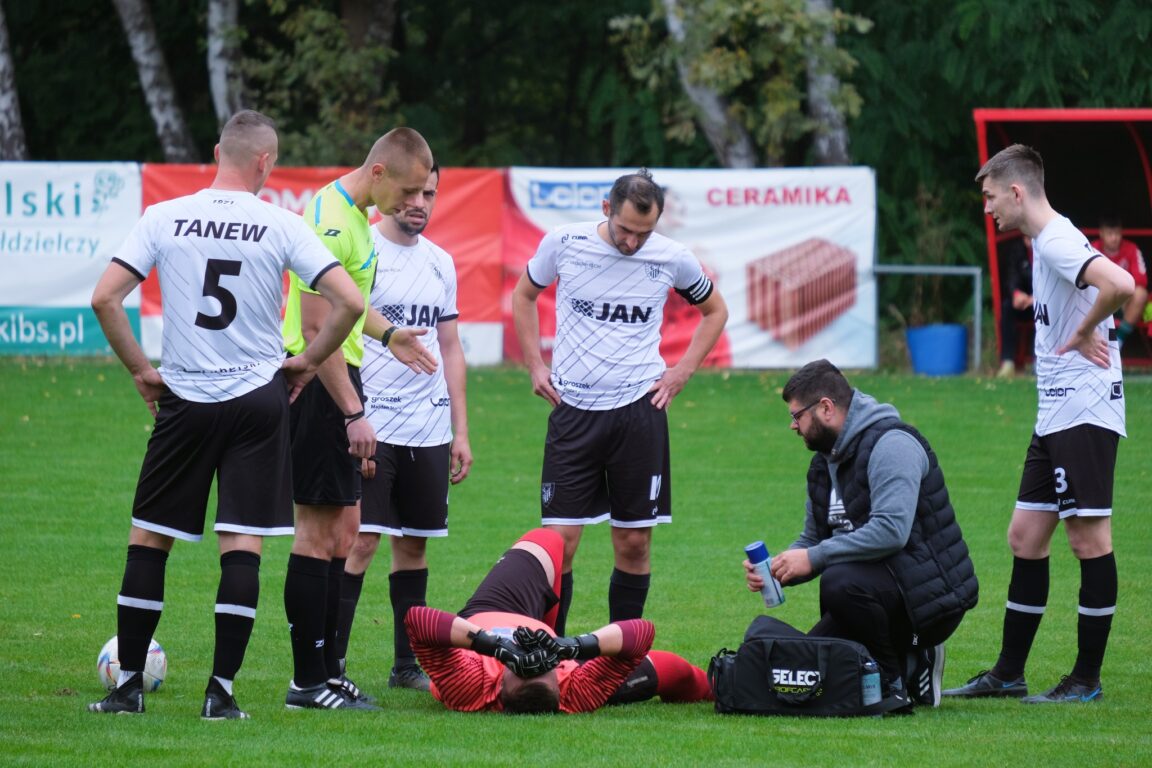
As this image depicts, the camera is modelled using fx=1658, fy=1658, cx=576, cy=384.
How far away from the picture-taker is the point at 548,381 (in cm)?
777

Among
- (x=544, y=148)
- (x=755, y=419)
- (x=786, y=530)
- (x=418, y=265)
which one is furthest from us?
(x=544, y=148)

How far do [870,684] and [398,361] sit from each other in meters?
2.43

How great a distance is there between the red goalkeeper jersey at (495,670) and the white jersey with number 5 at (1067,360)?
2.11 metres

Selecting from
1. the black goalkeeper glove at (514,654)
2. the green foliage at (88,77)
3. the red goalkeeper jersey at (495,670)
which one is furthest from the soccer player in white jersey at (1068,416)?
the green foliage at (88,77)

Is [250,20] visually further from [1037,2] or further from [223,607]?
[223,607]

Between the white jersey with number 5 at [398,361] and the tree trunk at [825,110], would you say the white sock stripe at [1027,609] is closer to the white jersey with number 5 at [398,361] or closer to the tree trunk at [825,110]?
the white jersey with number 5 at [398,361]

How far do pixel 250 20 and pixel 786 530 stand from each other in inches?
689

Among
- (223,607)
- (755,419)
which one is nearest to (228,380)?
(223,607)

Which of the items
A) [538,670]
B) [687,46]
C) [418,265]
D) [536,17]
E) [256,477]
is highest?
[536,17]

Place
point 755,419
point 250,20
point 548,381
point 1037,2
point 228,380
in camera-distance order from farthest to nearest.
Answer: point 250,20, point 1037,2, point 755,419, point 548,381, point 228,380

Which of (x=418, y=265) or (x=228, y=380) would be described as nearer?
(x=228, y=380)

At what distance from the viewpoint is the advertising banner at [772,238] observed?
749 inches

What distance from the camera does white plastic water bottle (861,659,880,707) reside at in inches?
252

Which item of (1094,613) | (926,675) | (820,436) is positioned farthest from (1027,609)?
(820,436)
